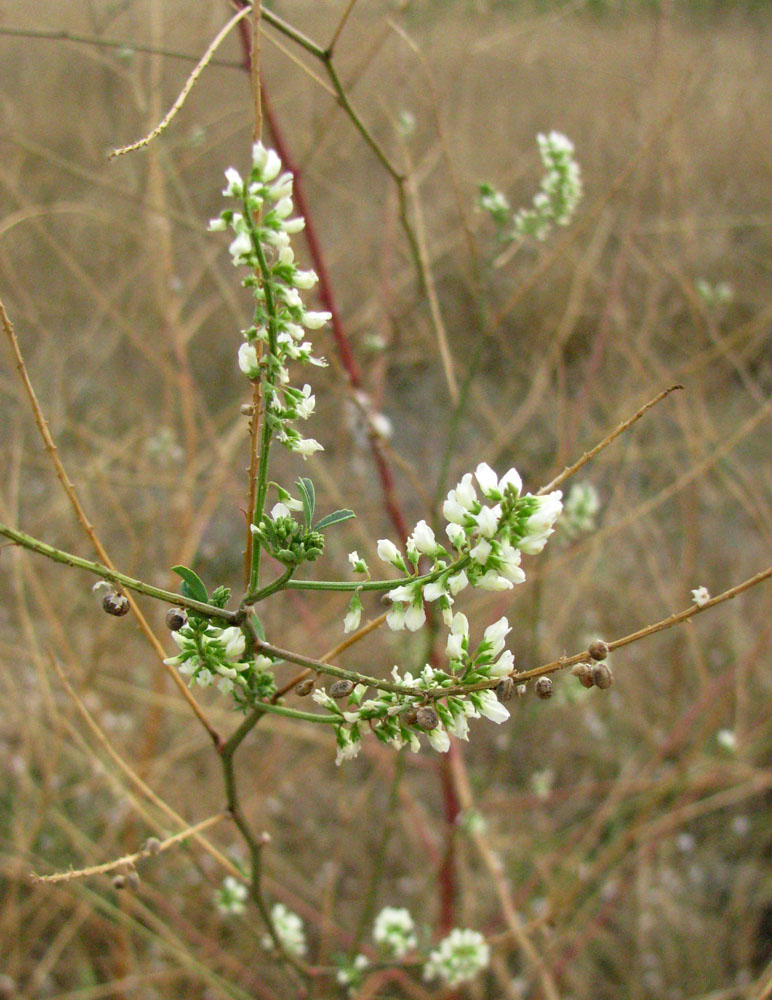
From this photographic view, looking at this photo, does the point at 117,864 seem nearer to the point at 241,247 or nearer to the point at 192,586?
the point at 192,586

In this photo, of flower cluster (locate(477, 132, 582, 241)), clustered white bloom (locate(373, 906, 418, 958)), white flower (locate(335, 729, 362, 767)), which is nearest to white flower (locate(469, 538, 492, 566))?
white flower (locate(335, 729, 362, 767))

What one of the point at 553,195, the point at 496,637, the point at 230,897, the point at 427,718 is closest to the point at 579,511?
the point at 553,195

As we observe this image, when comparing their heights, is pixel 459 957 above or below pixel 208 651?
below

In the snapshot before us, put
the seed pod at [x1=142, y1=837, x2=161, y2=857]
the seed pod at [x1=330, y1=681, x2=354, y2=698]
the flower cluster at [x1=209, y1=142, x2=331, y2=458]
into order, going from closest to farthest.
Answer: the flower cluster at [x1=209, y1=142, x2=331, y2=458], the seed pod at [x1=330, y1=681, x2=354, y2=698], the seed pod at [x1=142, y1=837, x2=161, y2=857]

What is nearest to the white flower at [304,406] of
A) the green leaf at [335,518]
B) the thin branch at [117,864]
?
the green leaf at [335,518]

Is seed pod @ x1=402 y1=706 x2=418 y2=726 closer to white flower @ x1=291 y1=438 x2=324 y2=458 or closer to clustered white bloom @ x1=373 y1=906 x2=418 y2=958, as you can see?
white flower @ x1=291 y1=438 x2=324 y2=458

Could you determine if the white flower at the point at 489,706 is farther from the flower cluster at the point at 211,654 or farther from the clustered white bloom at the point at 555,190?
the clustered white bloom at the point at 555,190
